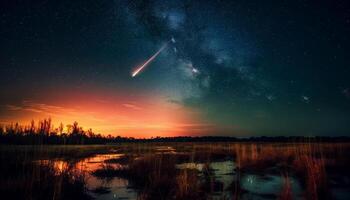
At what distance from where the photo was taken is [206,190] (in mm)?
10984

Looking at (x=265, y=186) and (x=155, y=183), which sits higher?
(x=155, y=183)

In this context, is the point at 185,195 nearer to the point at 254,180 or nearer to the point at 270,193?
the point at 270,193

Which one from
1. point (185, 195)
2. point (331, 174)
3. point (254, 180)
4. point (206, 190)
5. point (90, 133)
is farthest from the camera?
point (90, 133)

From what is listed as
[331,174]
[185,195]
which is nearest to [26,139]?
[185,195]

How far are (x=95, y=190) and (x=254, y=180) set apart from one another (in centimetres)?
842

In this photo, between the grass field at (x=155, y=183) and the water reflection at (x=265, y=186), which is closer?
the grass field at (x=155, y=183)

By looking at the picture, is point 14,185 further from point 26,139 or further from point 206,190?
point 206,190

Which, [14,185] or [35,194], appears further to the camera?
[14,185]

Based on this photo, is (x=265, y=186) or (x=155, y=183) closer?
(x=155, y=183)

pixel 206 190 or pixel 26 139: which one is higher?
pixel 26 139

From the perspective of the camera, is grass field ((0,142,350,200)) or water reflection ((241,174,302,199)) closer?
grass field ((0,142,350,200))

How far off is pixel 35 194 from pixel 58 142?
78.3m

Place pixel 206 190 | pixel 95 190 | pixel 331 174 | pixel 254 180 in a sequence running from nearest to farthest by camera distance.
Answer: pixel 206 190 → pixel 95 190 → pixel 254 180 → pixel 331 174

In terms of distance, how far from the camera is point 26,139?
437 inches
